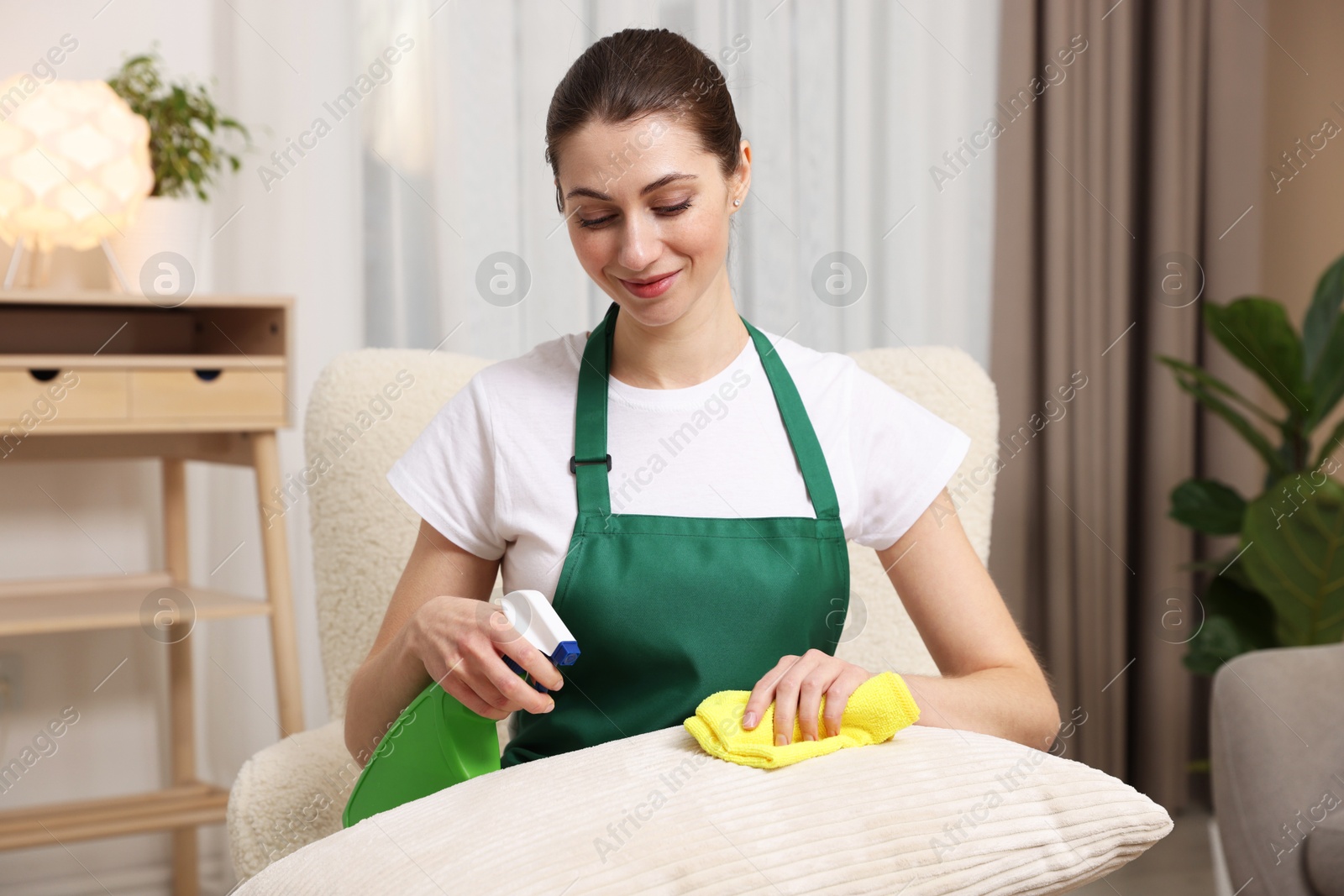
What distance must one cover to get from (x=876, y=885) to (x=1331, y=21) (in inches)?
113

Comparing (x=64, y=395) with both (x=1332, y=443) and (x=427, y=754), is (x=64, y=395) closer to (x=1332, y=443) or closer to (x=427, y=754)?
(x=427, y=754)

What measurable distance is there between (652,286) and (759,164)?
142 centimetres

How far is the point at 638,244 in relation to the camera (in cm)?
96

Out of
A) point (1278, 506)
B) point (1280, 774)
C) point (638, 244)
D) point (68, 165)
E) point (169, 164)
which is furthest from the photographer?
point (1278, 506)

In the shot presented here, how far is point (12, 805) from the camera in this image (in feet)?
6.75

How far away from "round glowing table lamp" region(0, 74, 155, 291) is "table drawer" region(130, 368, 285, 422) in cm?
27

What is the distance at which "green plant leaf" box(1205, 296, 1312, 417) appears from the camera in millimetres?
2168

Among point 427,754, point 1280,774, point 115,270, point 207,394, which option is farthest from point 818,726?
point 115,270

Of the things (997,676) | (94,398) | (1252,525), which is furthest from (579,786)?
(1252,525)

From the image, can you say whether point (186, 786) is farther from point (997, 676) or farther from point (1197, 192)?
point (1197, 192)

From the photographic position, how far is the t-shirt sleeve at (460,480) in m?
1.07

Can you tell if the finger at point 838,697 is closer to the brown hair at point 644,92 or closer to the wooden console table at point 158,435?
the brown hair at point 644,92

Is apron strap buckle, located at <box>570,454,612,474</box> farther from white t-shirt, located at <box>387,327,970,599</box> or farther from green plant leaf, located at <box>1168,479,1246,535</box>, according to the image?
green plant leaf, located at <box>1168,479,1246,535</box>

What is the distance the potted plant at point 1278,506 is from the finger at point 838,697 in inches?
61.7
